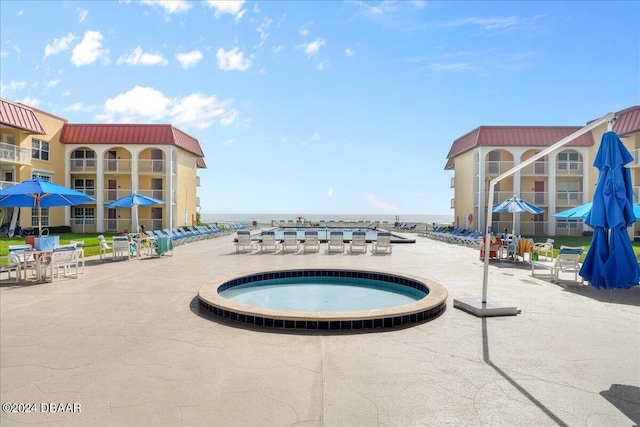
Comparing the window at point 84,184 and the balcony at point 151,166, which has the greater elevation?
the balcony at point 151,166

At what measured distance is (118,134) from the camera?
28.0 meters

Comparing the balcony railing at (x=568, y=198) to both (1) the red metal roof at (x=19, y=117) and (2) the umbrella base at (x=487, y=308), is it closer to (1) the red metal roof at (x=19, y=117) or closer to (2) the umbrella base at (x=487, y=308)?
(2) the umbrella base at (x=487, y=308)

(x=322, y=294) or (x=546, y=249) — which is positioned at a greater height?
(x=546, y=249)

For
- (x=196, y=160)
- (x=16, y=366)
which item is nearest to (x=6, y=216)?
(x=196, y=160)

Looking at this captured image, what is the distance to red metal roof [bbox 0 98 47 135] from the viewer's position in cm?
2164

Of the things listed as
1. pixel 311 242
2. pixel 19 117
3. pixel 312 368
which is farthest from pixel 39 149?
pixel 312 368

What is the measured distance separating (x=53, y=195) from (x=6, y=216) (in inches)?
658

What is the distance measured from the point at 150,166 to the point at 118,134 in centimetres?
326

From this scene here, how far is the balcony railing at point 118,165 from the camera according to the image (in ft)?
93.3

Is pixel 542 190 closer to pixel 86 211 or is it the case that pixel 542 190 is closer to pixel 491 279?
pixel 491 279

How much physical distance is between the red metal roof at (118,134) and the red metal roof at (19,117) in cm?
293

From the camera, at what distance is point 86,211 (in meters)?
28.8

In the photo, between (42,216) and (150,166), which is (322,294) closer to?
(150,166)

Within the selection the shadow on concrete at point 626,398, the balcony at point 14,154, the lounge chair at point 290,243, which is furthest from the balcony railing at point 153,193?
the shadow on concrete at point 626,398
